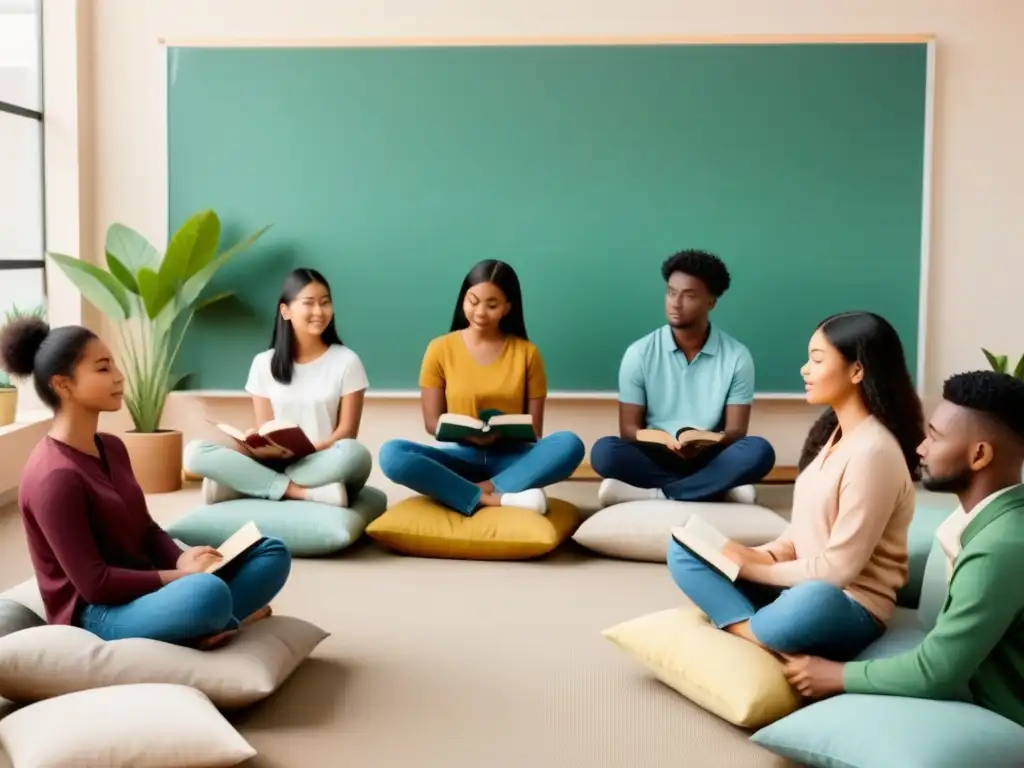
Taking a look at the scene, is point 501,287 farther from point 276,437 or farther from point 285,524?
point 285,524

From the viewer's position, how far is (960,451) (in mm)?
2244

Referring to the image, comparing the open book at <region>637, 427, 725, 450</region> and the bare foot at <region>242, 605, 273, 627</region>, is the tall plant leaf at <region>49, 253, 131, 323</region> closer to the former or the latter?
the open book at <region>637, 427, 725, 450</region>

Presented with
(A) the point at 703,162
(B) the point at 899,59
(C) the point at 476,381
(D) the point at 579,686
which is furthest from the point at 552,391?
(D) the point at 579,686

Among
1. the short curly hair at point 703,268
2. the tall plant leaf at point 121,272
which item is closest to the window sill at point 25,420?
the tall plant leaf at point 121,272

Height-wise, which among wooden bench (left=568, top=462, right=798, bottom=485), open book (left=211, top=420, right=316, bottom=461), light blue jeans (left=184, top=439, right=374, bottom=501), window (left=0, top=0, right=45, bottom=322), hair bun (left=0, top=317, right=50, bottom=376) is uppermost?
window (left=0, top=0, right=45, bottom=322)

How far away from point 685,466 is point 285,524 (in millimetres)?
1483

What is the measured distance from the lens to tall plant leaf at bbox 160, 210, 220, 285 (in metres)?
5.03

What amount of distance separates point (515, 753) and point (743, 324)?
329cm

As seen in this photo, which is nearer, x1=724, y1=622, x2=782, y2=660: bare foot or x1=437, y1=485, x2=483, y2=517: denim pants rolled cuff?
x1=724, y1=622, x2=782, y2=660: bare foot

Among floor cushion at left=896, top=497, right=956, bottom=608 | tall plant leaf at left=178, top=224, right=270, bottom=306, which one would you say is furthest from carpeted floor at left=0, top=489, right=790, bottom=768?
tall plant leaf at left=178, top=224, right=270, bottom=306

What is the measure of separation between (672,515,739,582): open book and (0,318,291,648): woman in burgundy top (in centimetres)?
106

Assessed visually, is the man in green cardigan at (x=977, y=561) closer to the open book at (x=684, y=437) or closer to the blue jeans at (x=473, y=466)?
the open book at (x=684, y=437)

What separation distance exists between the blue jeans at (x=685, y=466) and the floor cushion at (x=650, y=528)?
0.52 feet

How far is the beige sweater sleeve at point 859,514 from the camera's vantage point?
2.54m
